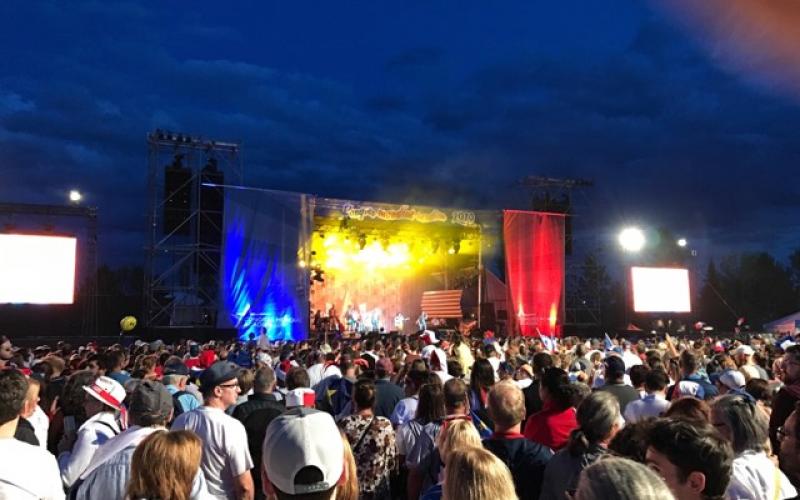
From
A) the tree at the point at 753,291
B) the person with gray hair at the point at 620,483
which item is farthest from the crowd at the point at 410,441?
the tree at the point at 753,291

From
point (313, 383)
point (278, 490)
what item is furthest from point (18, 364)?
point (278, 490)

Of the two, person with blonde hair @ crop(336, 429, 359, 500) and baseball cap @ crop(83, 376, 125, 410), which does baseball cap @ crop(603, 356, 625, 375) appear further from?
baseball cap @ crop(83, 376, 125, 410)

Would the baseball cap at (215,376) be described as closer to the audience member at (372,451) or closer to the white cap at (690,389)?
the audience member at (372,451)

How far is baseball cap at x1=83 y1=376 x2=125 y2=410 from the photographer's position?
11.8ft

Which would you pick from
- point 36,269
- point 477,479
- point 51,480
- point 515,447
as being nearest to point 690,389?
point 515,447

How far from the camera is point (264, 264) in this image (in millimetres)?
20484

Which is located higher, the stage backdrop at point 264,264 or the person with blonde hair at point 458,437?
the stage backdrop at point 264,264

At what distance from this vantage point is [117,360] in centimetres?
640

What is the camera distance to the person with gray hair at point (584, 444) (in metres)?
2.91

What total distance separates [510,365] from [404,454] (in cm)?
388

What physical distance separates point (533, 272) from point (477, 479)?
2312cm

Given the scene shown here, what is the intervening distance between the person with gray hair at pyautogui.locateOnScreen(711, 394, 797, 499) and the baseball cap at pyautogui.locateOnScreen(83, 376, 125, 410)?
10.8 ft

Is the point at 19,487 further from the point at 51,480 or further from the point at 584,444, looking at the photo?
the point at 584,444

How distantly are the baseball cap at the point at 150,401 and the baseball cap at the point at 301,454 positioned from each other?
5.11ft
